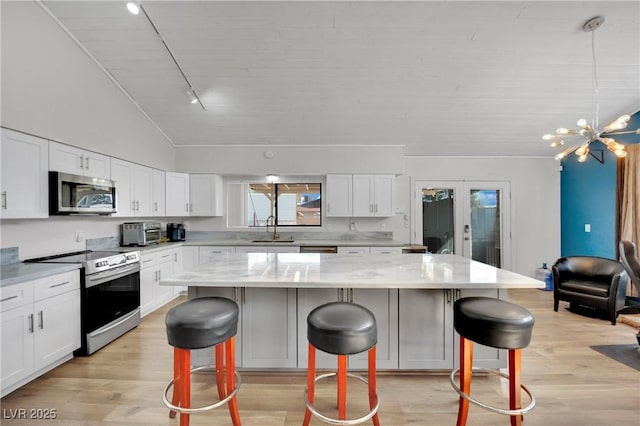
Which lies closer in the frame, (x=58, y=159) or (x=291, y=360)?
(x=291, y=360)

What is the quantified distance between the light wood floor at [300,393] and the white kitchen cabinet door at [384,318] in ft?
0.61

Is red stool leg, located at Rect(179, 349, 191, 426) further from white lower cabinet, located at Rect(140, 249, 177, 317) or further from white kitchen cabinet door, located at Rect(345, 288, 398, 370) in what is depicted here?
white lower cabinet, located at Rect(140, 249, 177, 317)

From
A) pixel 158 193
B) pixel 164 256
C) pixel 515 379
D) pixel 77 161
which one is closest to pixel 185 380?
pixel 515 379

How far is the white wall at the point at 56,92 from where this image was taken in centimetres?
247

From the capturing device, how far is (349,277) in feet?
6.27

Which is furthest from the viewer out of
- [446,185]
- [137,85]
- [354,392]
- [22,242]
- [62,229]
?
[446,185]

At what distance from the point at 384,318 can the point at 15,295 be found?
2771mm

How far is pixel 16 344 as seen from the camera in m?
2.05

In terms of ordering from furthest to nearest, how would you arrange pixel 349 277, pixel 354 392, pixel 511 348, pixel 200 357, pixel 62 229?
pixel 62 229 < pixel 200 357 < pixel 354 392 < pixel 349 277 < pixel 511 348

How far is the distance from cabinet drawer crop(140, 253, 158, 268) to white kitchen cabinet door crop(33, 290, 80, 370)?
1006mm

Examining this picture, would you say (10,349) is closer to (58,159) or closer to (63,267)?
(63,267)

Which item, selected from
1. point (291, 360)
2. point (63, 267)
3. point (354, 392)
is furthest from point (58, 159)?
point (354, 392)

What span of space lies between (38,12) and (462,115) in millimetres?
5079

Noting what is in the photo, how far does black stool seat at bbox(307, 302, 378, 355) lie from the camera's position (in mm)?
1464
